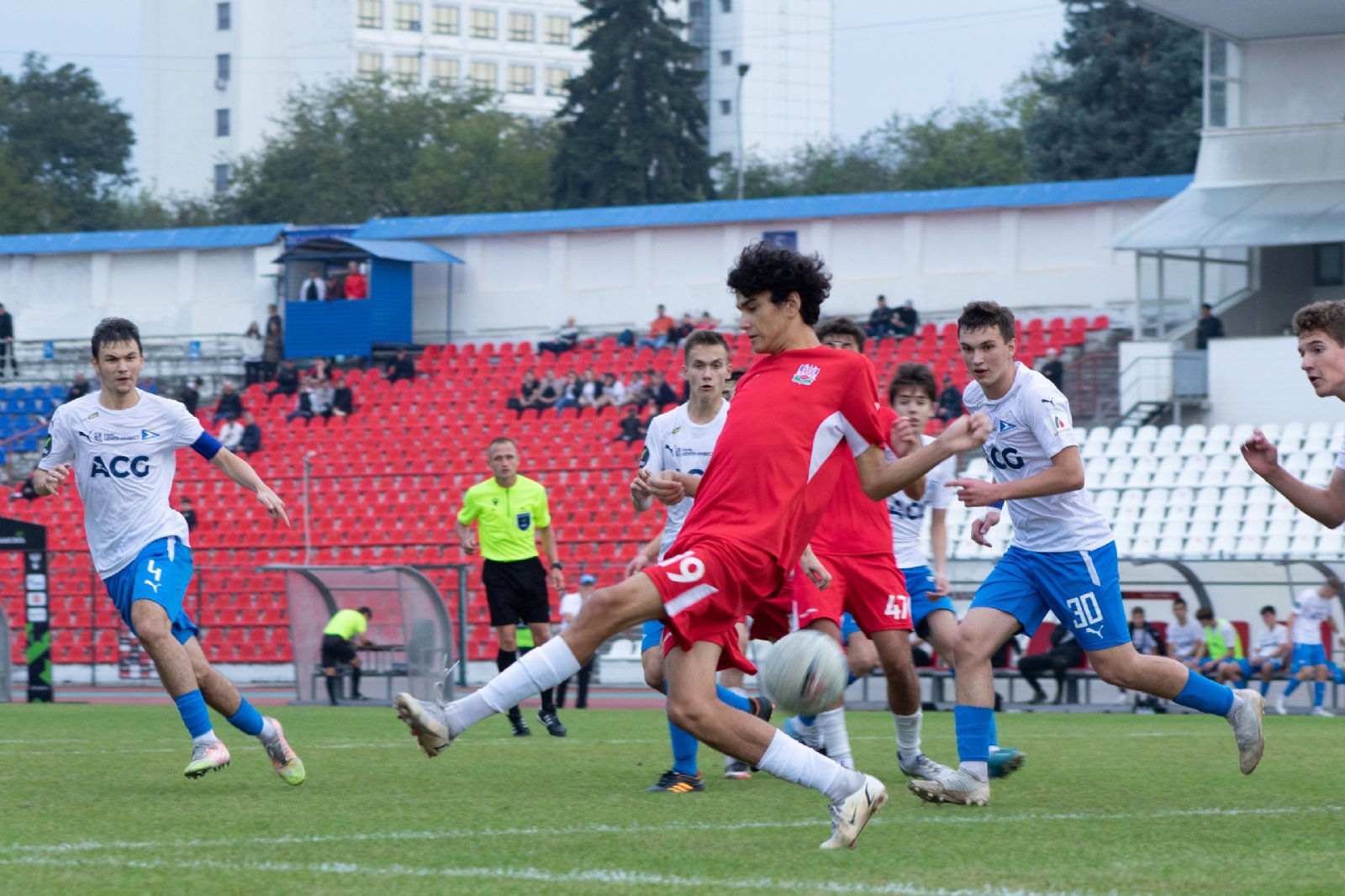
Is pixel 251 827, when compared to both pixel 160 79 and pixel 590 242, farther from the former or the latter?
pixel 160 79

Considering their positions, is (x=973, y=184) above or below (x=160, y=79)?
below

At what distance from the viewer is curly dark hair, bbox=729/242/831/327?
6.14 meters

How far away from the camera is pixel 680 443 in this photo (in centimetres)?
924

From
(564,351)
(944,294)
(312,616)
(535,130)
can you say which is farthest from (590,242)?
(535,130)

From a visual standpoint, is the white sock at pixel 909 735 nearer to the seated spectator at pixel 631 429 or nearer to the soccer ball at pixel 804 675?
the soccer ball at pixel 804 675

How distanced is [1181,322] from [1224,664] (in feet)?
46.4

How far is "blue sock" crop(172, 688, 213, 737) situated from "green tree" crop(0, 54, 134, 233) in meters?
76.7

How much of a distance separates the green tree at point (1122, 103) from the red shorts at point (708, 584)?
5086 cm

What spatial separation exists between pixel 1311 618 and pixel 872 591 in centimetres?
982

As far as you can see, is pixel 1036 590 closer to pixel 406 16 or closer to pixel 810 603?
pixel 810 603

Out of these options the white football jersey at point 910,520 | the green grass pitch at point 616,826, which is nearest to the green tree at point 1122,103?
the white football jersey at point 910,520

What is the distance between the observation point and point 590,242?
40625 mm

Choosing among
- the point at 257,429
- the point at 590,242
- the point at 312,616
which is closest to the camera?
the point at 312,616

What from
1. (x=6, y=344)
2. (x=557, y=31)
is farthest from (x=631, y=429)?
(x=557, y=31)
